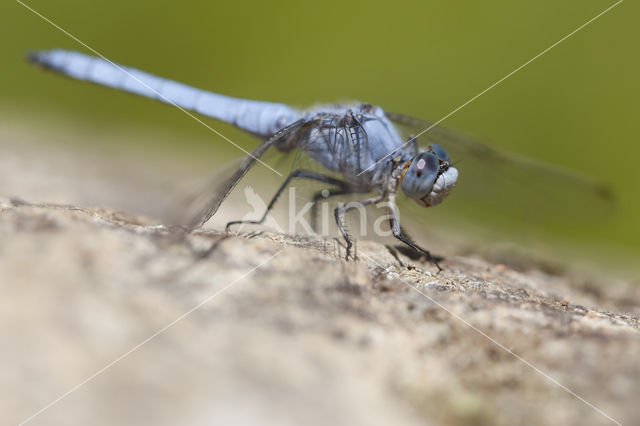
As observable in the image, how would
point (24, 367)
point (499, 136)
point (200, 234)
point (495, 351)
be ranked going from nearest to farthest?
point (24, 367) < point (495, 351) < point (200, 234) < point (499, 136)

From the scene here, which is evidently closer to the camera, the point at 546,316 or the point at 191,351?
the point at 191,351

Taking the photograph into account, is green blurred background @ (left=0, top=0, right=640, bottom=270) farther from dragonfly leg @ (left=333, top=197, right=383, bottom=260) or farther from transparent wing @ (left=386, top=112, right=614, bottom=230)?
dragonfly leg @ (left=333, top=197, right=383, bottom=260)

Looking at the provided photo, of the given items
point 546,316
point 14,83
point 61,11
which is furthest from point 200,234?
point 14,83

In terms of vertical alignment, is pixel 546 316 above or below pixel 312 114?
below

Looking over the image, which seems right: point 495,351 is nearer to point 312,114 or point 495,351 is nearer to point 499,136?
point 312,114

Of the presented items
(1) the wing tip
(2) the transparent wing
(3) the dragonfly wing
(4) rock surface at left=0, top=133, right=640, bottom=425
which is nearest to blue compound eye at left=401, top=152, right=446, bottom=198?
(2) the transparent wing

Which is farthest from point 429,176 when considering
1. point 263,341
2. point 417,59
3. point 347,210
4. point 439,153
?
point 417,59
